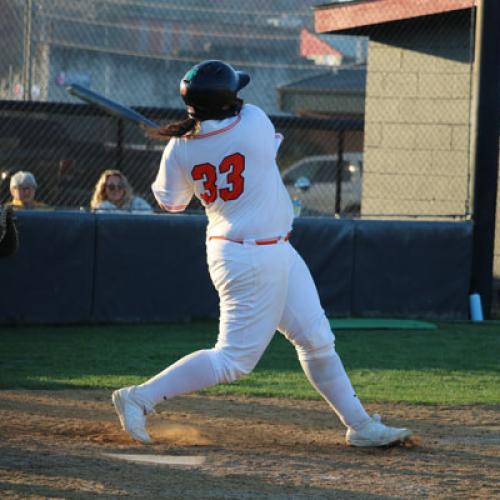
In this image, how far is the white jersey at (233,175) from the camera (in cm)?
505

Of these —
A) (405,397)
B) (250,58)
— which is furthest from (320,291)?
(250,58)

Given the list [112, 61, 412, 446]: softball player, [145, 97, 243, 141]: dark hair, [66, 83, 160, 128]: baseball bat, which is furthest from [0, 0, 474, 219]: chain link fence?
[145, 97, 243, 141]: dark hair

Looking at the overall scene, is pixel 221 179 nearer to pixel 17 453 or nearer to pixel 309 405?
pixel 17 453

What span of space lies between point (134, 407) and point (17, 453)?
1.75 feet

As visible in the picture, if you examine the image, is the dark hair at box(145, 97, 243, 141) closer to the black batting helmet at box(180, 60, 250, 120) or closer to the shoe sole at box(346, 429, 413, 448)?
the black batting helmet at box(180, 60, 250, 120)

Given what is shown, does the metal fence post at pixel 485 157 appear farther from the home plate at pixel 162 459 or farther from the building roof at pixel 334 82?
the building roof at pixel 334 82

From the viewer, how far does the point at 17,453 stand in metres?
5.02

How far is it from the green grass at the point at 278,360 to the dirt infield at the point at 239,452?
16.3 inches

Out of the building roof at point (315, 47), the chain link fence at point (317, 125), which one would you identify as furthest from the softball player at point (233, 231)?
the building roof at point (315, 47)

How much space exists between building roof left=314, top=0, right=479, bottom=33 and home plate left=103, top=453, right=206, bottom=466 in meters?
7.83

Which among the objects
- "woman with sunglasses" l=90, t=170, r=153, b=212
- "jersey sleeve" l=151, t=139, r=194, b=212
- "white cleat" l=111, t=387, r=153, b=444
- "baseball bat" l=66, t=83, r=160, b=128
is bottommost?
"white cleat" l=111, t=387, r=153, b=444

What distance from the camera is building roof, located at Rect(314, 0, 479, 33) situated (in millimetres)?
12073

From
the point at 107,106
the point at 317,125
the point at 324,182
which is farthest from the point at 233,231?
the point at 324,182

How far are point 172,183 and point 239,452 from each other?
46.6 inches
